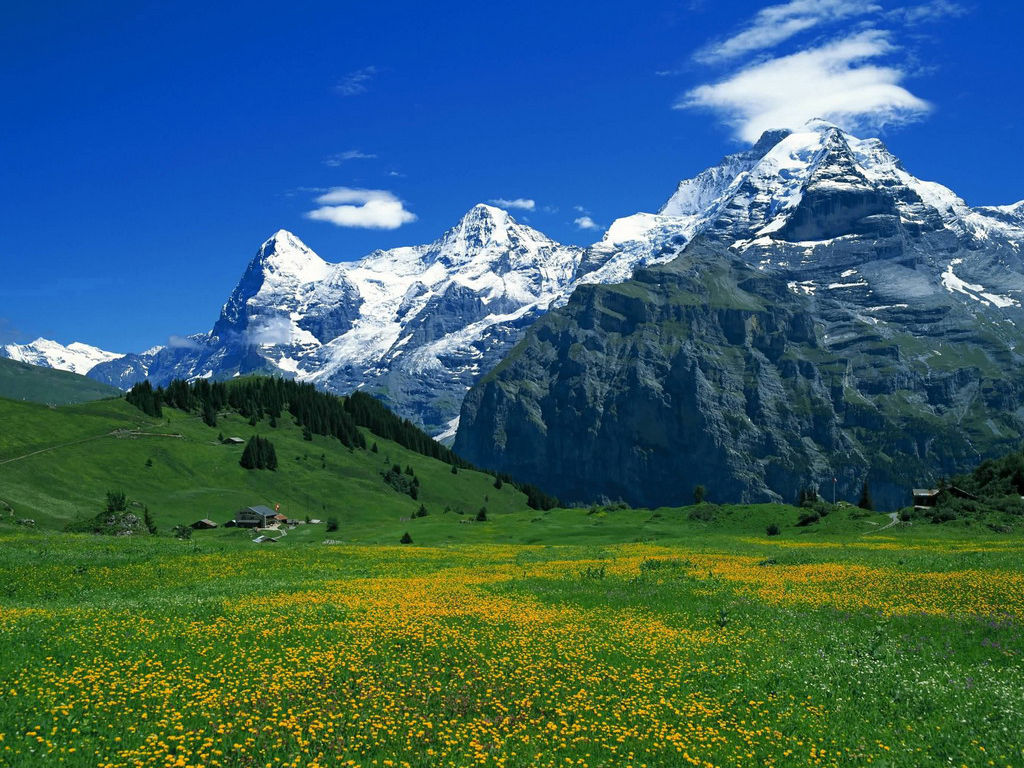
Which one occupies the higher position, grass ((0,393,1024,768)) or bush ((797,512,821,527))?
grass ((0,393,1024,768))

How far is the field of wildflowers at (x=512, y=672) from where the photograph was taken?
16906mm

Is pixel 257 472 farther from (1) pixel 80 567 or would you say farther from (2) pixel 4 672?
(2) pixel 4 672

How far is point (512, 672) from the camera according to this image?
22484 mm

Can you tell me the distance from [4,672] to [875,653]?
2665cm

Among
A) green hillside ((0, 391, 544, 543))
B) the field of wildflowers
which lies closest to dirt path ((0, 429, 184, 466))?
green hillside ((0, 391, 544, 543))

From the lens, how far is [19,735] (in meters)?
16.4

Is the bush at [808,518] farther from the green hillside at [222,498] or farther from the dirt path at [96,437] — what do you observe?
the dirt path at [96,437]

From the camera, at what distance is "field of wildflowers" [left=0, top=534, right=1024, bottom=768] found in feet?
55.5

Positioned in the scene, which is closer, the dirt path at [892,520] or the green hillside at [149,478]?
the dirt path at [892,520]

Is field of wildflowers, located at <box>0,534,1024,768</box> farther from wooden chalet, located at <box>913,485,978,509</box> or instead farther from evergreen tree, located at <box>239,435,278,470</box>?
evergreen tree, located at <box>239,435,278,470</box>

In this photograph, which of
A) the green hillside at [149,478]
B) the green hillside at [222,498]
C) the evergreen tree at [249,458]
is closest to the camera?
the green hillside at [222,498]

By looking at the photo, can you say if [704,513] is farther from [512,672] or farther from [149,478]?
[149,478]

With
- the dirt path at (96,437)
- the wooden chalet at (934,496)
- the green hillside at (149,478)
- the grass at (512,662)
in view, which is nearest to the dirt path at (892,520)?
the wooden chalet at (934,496)

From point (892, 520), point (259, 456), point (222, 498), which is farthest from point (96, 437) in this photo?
point (892, 520)
